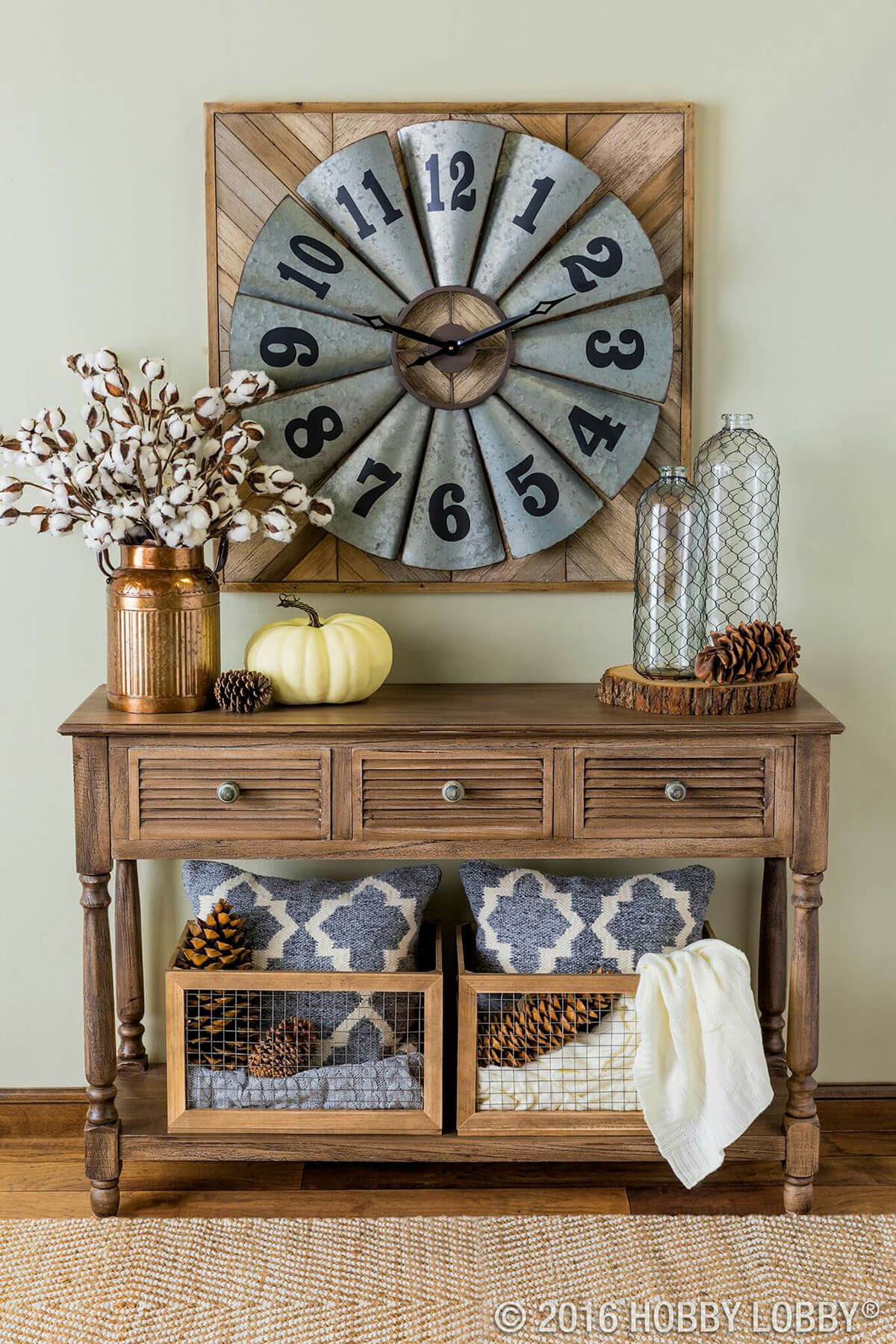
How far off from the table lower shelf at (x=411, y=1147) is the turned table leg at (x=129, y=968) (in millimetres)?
286

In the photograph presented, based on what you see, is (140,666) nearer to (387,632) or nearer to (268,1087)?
(387,632)

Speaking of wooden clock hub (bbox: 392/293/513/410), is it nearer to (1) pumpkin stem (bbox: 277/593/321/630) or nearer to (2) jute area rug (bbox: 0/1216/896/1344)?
(1) pumpkin stem (bbox: 277/593/321/630)

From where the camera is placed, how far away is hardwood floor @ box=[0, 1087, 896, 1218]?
209 cm

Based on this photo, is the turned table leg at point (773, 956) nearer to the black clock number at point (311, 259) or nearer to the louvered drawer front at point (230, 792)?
the louvered drawer front at point (230, 792)

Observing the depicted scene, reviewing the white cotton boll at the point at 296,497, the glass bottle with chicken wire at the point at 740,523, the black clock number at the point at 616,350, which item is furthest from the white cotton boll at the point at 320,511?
the glass bottle with chicken wire at the point at 740,523

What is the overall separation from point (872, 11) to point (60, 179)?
4.93 ft

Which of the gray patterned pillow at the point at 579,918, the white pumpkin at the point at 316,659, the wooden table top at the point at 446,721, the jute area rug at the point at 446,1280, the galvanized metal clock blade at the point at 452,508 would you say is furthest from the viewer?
the galvanized metal clock blade at the point at 452,508

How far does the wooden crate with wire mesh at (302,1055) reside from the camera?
6.48 ft

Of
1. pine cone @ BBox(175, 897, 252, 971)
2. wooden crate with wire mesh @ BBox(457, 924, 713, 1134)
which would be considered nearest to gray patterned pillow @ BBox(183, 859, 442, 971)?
pine cone @ BBox(175, 897, 252, 971)

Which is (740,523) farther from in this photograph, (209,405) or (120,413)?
(120,413)

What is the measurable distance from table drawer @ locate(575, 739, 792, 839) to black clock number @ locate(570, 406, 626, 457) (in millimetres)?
607

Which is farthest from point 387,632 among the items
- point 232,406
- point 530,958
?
point 530,958

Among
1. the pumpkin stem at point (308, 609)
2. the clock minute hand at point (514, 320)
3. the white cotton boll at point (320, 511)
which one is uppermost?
the clock minute hand at point (514, 320)

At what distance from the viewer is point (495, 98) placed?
2.13 metres
